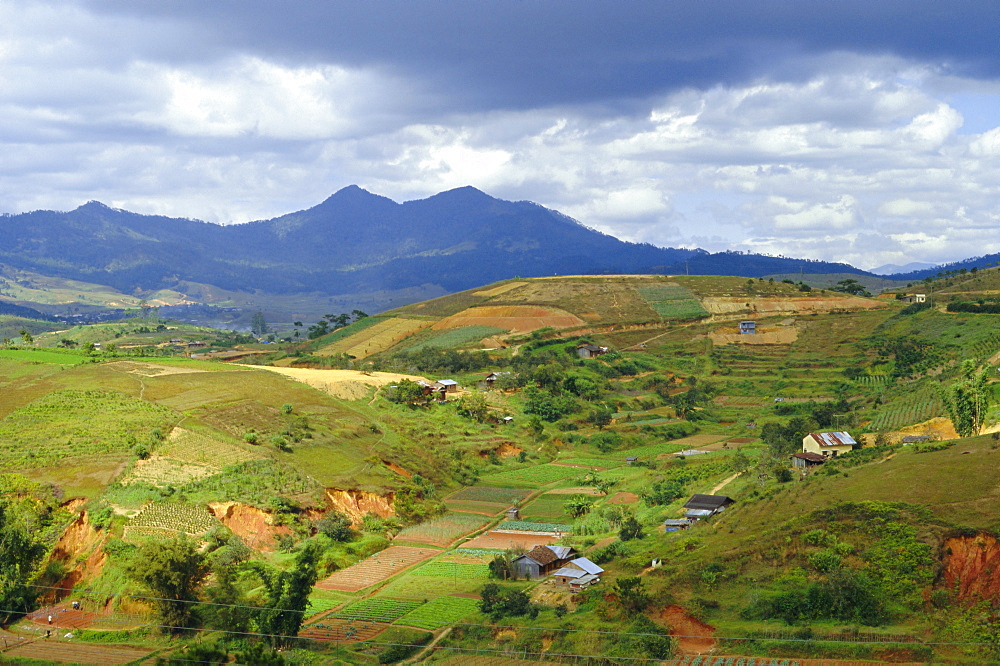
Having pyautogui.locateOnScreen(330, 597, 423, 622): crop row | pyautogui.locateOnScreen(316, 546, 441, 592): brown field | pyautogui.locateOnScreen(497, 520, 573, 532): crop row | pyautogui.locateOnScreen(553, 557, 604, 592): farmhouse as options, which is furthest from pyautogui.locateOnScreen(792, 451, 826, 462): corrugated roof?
pyautogui.locateOnScreen(330, 597, 423, 622): crop row

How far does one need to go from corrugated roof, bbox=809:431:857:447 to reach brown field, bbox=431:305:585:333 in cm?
7485

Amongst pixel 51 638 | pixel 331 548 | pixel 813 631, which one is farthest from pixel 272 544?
pixel 813 631

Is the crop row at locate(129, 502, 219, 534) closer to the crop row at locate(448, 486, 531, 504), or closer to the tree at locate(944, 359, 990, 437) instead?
the crop row at locate(448, 486, 531, 504)

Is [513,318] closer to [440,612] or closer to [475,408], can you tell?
[475,408]

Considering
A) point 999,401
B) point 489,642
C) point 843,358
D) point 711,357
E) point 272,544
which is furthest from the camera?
point 711,357

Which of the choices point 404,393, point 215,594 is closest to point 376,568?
point 215,594

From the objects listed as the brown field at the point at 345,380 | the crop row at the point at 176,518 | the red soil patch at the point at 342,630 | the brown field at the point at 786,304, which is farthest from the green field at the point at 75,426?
the brown field at the point at 786,304

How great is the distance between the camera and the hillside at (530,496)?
3844 cm

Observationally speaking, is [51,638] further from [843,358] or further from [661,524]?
[843,358]

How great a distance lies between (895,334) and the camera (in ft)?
374

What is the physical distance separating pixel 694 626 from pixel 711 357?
282 feet

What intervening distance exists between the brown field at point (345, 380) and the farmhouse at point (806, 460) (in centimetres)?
4372

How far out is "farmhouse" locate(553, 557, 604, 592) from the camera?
150 feet

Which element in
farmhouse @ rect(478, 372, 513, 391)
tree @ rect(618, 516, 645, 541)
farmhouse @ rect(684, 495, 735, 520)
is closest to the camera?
tree @ rect(618, 516, 645, 541)
